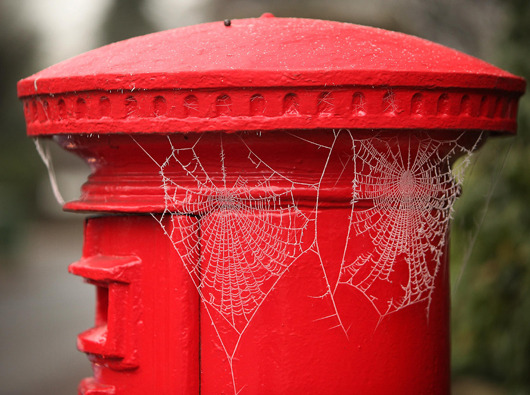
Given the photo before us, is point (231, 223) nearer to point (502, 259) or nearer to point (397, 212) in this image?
point (397, 212)

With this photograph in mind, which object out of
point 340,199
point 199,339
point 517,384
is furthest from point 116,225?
point 517,384

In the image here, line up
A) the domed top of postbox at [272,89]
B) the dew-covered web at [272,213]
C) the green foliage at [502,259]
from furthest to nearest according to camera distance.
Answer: the green foliage at [502,259], the dew-covered web at [272,213], the domed top of postbox at [272,89]

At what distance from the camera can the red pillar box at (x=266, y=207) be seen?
1253 millimetres

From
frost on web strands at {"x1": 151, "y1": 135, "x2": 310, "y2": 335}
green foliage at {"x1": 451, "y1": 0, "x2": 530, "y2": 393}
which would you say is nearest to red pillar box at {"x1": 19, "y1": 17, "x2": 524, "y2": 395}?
frost on web strands at {"x1": 151, "y1": 135, "x2": 310, "y2": 335}

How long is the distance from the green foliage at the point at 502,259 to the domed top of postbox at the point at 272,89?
6.30 ft

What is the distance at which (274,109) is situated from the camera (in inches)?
47.4

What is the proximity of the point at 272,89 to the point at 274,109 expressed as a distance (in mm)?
36

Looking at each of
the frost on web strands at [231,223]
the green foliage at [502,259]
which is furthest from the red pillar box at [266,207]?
the green foliage at [502,259]

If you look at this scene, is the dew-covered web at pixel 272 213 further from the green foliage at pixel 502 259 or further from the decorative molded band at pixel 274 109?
the green foliage at pixel 502 259

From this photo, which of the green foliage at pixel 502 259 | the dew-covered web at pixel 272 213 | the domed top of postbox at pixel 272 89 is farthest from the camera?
the green foliage at pixel 502 259

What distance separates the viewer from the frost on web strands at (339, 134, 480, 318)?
1.34 meters

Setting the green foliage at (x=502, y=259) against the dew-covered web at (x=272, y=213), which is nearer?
the dew-covered web at (x=272, y=213)

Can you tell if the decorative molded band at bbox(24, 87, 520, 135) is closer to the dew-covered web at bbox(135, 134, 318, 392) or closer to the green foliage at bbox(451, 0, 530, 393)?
the dew-covered web at bbox(135, 134, 318, 392)

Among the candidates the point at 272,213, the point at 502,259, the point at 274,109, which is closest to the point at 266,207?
the point at 272,213
